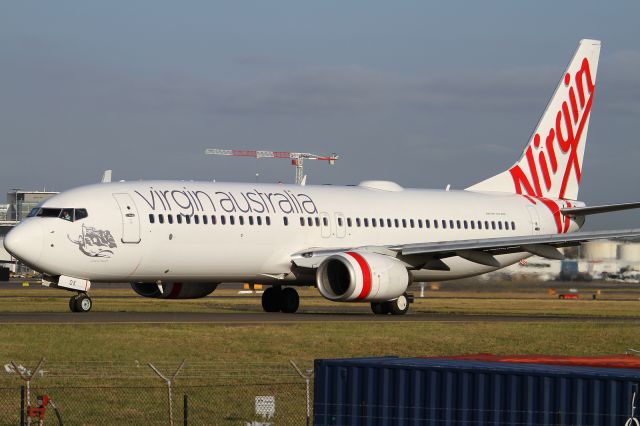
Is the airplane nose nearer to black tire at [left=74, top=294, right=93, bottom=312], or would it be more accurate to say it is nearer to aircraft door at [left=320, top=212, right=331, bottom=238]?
black tire at [left=74, top=294, right=93, bottom=312]

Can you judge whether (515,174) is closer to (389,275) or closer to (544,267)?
(544,267)

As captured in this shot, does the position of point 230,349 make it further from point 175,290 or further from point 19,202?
point 19,202

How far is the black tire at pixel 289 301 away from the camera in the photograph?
151 ft

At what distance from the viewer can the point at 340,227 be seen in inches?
1822

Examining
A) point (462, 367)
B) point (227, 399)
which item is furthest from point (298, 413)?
point (462, 367)

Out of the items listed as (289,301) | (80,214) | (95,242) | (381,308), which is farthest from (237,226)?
(381,308)

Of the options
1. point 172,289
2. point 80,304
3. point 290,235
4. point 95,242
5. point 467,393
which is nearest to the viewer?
point 467,393

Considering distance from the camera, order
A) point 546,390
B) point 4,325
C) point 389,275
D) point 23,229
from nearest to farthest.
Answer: point 546,390 < point 4,325 < point 23,229 < point 389,275

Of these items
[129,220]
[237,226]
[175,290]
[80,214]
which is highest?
[80,214]

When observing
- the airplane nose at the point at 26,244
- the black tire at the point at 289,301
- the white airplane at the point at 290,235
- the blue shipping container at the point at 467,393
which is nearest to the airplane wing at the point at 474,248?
the white airplane at the point at 290,235

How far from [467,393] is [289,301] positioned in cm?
2875

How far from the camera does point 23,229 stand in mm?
39281

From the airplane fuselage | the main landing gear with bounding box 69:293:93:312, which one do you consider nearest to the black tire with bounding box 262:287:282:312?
the airplane fuselage

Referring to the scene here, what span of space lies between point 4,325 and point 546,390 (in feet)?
68.1
